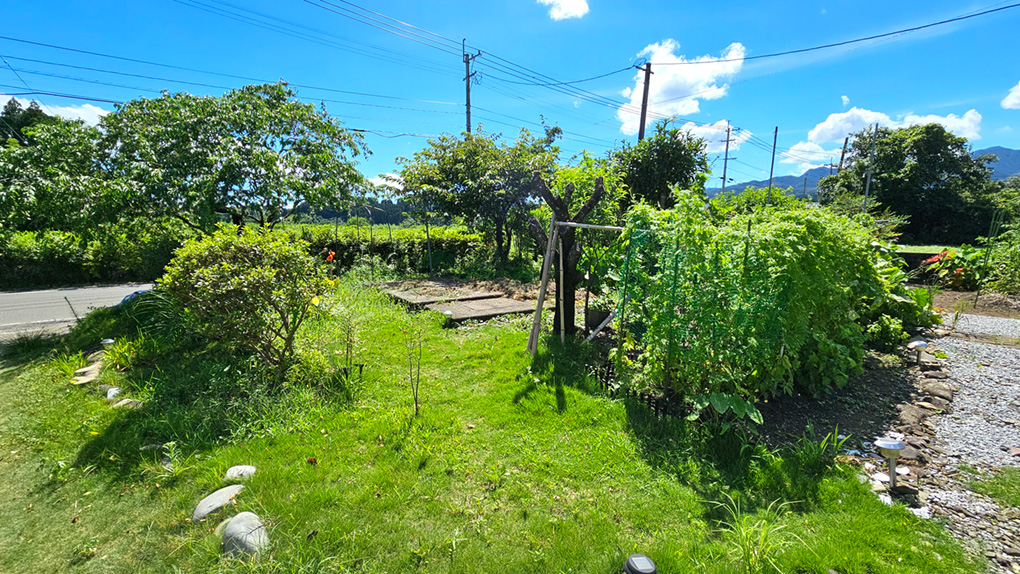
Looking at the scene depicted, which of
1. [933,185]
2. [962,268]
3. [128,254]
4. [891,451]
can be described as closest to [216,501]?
[891,451]

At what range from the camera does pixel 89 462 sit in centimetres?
270

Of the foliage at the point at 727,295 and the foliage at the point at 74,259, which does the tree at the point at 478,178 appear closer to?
the foliage at the point at 74,259

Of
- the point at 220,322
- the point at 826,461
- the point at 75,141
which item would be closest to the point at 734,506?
the point at 826,461

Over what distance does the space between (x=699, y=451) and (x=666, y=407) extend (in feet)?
1.53

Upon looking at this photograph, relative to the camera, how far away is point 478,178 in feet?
37.9

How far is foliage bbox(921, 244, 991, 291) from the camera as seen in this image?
7.77 metres

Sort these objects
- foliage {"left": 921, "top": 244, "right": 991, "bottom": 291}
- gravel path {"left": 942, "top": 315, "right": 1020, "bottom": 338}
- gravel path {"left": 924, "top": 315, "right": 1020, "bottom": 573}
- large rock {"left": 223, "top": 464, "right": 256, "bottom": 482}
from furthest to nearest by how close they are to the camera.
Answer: foliage {"left": 921, "top": 244, "right": 991, "bottom": 291} < gravel path {"left": 942, "top": 315, "right": 1020, "bottom": 338} < large rock {"left": 223, "top": 464, "right": 256, "bottom": 482} < gravel path {"left": 924, "top": 315, "right": 1020, "bottom": 573}

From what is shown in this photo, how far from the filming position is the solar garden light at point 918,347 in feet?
14.4

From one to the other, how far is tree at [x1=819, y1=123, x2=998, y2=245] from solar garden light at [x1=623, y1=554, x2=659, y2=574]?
3034cm

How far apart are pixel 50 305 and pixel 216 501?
993 cm

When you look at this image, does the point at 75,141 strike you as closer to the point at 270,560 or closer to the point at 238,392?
the point at 238,392

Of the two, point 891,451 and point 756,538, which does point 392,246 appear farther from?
point 891,451

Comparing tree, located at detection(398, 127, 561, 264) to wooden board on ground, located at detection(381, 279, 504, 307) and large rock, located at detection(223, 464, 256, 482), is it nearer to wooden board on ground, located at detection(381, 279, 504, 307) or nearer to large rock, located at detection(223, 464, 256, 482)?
wooden board on ground, located at detection(381, 279, 504, 307)

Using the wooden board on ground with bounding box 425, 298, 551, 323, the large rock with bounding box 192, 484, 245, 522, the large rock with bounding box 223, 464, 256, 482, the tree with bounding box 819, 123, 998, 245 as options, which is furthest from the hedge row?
the tree with bounding box 819, 123, 998, 245
